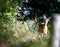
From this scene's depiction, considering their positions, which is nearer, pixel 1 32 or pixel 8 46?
pixel 8 46

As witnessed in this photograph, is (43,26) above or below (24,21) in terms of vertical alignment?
below

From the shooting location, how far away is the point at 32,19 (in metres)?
14.2

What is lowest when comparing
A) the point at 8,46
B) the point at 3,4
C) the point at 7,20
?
the point at 8,46

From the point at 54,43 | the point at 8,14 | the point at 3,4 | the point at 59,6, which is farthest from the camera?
the point at 59,6

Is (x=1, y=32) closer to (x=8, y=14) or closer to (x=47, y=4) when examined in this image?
(x=8, y=14)

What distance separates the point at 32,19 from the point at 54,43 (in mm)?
12765

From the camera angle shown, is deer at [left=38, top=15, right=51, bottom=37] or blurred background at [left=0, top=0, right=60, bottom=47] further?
deer at [left=38, top=15, right=51, bottom=37]

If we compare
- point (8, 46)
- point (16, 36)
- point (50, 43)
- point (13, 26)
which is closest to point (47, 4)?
point (13, 26)

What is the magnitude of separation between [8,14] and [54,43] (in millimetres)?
9203

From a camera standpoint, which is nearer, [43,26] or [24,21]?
[24,21]

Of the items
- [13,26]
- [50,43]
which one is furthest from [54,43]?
[13,26]

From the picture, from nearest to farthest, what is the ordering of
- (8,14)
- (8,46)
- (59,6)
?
(8,46) → (8,14) → (59,6)

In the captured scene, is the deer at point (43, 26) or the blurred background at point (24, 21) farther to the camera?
the deer at point (43, 26)

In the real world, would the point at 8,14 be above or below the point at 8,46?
above
